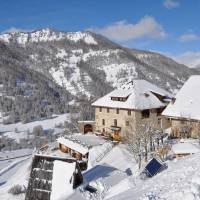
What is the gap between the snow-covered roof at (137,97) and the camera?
6172 centimetres

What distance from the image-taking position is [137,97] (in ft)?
206

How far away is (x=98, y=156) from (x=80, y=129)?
19.9 metres

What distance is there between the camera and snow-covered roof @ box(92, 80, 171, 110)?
202 feet

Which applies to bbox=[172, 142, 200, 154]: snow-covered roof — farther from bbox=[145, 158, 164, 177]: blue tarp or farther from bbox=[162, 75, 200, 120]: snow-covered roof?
bbox=[162, 75, 200, 120]: snow-covered roof

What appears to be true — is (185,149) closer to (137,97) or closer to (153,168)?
(153,168)

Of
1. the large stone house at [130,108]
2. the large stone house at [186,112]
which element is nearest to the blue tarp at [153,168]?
the large stone house at [186,112]

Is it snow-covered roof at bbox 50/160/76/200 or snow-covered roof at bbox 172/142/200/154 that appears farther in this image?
snow-covered roof at bbox 172/142/200/154

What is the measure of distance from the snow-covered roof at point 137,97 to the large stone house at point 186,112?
637 cm

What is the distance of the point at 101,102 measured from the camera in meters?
67.3

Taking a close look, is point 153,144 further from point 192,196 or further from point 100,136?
point 192,196

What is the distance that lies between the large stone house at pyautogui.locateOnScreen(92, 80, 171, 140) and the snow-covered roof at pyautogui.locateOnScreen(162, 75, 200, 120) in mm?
5308

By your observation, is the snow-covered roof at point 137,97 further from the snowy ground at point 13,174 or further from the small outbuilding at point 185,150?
the small outbuilding at point 185,150

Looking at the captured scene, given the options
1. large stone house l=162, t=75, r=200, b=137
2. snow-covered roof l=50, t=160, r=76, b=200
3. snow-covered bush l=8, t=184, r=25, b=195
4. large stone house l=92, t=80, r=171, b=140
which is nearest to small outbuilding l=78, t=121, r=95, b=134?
large stone house l=92, t=80, r=171, b=140

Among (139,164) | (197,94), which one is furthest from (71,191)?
(197,94)
